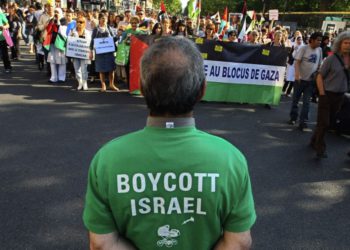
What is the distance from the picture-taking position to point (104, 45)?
8758 mm

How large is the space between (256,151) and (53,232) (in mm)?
3398

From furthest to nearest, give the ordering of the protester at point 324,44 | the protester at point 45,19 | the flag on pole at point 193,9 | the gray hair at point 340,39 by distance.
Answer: the flag on pole at point 193,9, the protester at point 45,19, the protester at point 324,44, the gray hair at point 340,39

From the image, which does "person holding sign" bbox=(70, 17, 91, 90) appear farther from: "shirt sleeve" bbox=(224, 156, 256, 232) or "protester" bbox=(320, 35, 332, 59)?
"shirt sleeve" bbox=(224, 156, 256, 232)

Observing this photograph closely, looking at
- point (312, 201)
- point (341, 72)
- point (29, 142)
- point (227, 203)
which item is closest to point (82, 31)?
point (29, 142)

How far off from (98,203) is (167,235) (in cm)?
29

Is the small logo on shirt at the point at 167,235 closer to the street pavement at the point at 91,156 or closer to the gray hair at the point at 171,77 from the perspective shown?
the gray hair at the point at 171,77

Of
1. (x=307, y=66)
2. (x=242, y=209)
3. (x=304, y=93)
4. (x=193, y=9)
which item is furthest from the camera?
(x=193, y=9)

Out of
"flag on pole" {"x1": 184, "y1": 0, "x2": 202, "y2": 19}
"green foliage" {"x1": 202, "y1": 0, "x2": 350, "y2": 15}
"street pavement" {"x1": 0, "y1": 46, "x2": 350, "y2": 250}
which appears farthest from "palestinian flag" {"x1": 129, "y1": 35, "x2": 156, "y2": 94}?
"green foliage" {"x1": 202, "y1": 0, "x2": 350, "y2": 15}

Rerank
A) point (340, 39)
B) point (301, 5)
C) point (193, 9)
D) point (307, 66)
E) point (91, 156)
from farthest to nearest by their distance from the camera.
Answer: point (301, 5)
point (193, 9)
point (307, 66)
point (340, 39)
point (91, 156)

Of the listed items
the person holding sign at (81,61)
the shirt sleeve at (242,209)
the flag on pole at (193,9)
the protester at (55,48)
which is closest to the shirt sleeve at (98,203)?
the shirt sleeve at (242,209)

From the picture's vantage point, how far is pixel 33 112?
22.1 feet

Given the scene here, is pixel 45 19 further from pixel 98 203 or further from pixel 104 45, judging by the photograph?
pixel 98 203

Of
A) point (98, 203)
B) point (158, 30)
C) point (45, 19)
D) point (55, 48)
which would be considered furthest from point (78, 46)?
Result: point (98, 203)

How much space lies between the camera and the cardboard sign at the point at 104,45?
28.4 feet
